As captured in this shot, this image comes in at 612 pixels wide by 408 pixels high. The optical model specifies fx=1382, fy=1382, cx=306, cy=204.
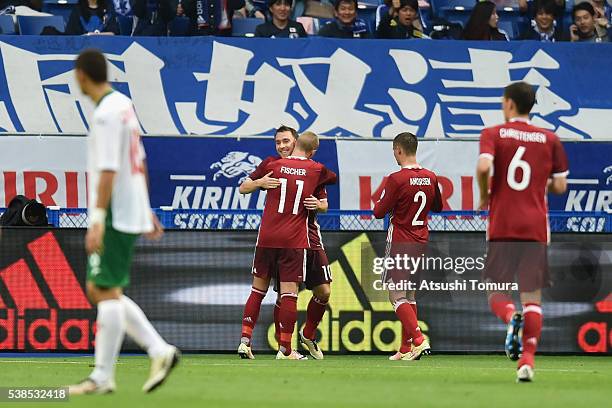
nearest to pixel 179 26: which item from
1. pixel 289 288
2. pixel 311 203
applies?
pixel 311 203

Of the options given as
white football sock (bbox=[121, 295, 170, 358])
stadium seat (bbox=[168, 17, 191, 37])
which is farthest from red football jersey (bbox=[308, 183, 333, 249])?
stadium seat (bbox=[168, 17, 191, 37])

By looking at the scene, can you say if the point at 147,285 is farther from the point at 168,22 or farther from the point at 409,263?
the point at 168,22

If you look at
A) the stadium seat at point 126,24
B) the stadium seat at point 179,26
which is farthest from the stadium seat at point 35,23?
the stadium seat at point 179,26

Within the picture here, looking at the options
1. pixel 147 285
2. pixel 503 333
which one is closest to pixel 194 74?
pixel 147 285

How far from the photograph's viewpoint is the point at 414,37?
17.9 metres

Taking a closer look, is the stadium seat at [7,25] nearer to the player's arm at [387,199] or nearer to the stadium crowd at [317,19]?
the stadium crowd at [317,19]

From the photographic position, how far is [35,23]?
17.5m

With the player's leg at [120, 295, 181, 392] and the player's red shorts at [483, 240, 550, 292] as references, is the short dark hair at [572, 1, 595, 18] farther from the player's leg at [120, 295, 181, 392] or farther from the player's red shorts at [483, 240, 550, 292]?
the player's leg at [120, 295, 181, 392]

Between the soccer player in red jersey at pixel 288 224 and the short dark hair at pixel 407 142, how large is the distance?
75 centimetres

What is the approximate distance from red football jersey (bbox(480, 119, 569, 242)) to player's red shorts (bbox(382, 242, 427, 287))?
12.1 ft

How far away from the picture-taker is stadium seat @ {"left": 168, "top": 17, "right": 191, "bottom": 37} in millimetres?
17869

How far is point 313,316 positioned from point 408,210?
4.41ft

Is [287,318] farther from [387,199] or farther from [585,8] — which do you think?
[585,8]

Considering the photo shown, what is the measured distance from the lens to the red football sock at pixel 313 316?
42.4 feet
